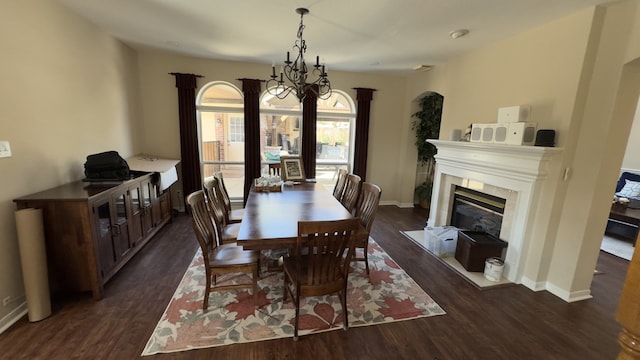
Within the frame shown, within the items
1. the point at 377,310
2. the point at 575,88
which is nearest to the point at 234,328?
the point at 377,310

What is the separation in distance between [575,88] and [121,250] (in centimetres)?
482

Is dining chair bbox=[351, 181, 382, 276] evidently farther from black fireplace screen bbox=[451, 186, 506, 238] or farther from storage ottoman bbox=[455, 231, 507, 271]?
black fireplace screen bbox=[451, 186, 506, 238]

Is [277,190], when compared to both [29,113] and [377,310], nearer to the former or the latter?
[377,310]

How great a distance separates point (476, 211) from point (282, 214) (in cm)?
281

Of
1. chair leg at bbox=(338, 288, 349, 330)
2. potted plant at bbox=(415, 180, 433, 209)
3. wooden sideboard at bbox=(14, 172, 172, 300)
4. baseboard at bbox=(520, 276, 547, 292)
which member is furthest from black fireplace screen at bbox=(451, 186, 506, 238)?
wooden sideboard at bbox=(14, 172, 172, 300)

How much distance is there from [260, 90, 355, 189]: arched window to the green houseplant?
4.55 ft

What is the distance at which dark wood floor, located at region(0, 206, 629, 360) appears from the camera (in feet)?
6.33

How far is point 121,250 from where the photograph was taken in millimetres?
2865

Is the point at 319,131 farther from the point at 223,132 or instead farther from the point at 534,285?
the point at 534,285

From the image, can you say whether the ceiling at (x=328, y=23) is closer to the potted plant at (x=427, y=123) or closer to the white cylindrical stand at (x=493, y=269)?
the potted plant at (x=427, y=123)

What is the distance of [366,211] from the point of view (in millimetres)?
2932

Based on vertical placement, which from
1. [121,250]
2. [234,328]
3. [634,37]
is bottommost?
[234,328]

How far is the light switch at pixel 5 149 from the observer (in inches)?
80.7

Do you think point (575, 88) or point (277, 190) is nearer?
point (575, 88)
